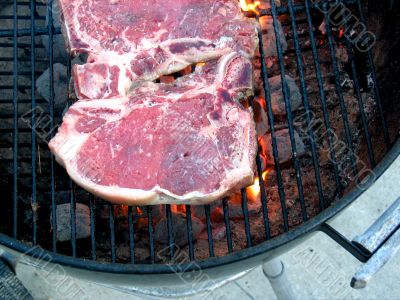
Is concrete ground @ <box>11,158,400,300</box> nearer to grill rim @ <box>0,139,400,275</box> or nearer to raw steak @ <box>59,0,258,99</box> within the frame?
grill rim @ <box>0,139,400,275</box>

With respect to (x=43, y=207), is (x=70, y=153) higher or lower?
higher

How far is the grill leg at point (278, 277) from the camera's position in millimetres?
2736

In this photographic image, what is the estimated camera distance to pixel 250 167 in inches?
90.0

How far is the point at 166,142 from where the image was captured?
230cm

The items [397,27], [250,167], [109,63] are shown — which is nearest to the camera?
[250,167]

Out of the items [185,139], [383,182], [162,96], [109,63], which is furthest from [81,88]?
[383,182]

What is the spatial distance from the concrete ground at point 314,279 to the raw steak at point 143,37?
1429mm

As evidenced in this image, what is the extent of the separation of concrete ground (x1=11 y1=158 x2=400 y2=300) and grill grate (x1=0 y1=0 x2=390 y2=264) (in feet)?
1.07

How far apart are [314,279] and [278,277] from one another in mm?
558

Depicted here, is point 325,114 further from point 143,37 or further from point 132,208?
point 132,208

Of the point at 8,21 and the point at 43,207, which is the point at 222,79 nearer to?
the point at 43,207

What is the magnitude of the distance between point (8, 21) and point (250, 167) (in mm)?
2157

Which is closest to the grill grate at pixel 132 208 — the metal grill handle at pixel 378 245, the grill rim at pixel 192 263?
the grill rim at pixel 192 263

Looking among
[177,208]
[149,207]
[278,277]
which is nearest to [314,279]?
[278,277]
